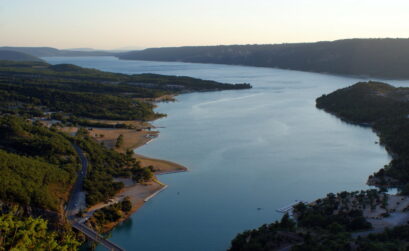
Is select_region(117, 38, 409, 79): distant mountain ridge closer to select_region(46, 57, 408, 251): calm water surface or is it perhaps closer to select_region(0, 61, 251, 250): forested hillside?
select_region(46, 57, 408, 251): calm water surface

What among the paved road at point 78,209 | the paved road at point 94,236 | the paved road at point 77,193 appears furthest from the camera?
the paved road at point 77,193

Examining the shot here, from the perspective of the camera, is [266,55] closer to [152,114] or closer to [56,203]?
[152,114]

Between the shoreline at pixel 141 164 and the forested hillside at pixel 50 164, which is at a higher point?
the forested hillside at pixel 50 164

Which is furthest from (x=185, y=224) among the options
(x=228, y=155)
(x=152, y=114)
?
(x=152, y=114)

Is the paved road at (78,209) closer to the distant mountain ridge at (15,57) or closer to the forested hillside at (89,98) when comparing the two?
the forested hillside at (89,98)


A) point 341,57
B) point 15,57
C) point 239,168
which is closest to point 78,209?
point 239,168

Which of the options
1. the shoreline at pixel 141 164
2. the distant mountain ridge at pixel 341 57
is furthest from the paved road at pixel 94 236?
the distant mountain ridge at pixel 341 57

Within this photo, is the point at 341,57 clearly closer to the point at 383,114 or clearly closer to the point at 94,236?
the point at 383,114
